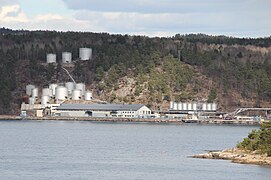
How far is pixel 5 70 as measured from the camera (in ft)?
654

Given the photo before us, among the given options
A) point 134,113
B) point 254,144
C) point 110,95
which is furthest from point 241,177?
point 110,95

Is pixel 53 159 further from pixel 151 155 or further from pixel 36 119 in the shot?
pixel 36 119

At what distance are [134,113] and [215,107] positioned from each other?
15.0 meters

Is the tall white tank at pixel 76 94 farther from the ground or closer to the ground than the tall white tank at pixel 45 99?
farther from the ground

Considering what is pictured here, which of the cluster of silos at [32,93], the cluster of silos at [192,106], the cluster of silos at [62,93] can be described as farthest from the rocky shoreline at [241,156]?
the cluster of silos at [32,93]

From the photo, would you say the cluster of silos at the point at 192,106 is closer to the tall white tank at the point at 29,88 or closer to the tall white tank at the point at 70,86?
the tall white tank at the point at 70,86

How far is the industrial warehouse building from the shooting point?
172500 mm

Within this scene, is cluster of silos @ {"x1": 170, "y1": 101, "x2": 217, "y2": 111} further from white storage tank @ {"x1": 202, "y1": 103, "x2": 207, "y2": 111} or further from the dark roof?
the dark roof

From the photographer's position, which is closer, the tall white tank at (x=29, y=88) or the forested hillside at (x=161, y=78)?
the forested hillside at (x=161, y=78)

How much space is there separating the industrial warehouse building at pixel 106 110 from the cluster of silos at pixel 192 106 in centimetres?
493

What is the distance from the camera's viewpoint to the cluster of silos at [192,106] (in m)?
173

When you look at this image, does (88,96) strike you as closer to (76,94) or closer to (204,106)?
(76,94)

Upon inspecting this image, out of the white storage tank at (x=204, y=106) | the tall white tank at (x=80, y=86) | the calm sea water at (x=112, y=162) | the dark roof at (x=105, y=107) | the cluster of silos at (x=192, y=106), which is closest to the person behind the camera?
the calm sea water at (x=112, y=162)

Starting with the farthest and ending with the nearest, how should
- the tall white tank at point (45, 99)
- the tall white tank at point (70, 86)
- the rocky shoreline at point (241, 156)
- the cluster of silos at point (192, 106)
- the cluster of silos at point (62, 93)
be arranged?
the tall white tank at point (70, 86) < the cluster of silos at point (62, 93) < the tall white tank at point (45, 99) < the cluster of silos at point (192, 106) < the rocky shoreline at point (241, 156)
